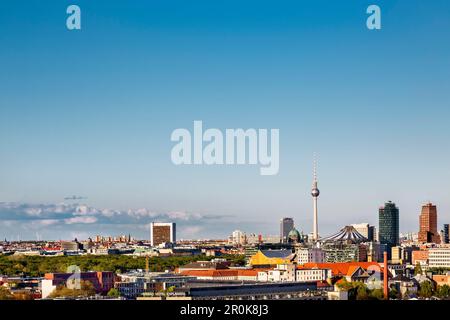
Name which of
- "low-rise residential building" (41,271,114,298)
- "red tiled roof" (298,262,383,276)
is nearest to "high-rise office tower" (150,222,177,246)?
"red tiled roof" (298,262,383,276)

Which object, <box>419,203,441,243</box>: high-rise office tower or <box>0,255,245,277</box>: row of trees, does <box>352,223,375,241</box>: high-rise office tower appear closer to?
<box>419,203,441,243</box>: high-rise office tower

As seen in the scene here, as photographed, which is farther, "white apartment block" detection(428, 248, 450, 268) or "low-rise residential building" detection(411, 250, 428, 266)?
"low-rise residential building" detection(411, 250, 428, 266)

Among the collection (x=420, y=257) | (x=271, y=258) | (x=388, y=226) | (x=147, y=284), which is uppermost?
(x=388, y=226)

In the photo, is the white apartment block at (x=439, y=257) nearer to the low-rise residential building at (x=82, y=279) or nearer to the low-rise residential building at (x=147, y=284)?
the low-rise residential building at (x=147, y=284)

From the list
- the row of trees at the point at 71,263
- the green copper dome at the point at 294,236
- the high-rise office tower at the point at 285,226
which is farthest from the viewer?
the high-rise office tower at the point at 285,226

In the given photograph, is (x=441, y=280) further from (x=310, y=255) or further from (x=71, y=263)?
(x=71, y=263)

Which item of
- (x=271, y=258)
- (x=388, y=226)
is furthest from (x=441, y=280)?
(x=388, y=226)

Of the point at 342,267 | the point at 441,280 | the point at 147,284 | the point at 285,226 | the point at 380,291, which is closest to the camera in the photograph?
the point at 380,291

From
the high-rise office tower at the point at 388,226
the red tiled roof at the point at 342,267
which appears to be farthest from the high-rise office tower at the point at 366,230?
the red tiled roof at the point at 342,267
